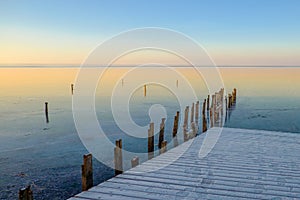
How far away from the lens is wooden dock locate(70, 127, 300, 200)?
531cm

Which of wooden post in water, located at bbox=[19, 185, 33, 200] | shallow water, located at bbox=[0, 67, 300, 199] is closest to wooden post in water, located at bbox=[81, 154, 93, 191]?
wooden post in water, located at bbox=[19, 185, 33, 200]

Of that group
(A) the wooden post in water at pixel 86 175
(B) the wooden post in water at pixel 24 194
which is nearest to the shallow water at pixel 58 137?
(A) the wooden post in water at pixel 86 175

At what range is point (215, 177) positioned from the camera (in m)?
6.25

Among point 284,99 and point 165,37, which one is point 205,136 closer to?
point 165,37

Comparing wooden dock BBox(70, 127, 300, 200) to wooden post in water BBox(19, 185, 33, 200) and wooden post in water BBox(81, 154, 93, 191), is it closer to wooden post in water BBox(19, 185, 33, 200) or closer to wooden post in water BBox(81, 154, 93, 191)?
wooden post in water BBox(81, 154, 93, 191)

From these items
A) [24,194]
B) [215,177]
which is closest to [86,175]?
[24,194]

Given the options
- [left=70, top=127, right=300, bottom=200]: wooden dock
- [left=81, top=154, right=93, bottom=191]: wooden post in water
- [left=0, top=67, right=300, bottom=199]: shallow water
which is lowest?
[left=0, top=67, right=300, bottom=199]: shallow water

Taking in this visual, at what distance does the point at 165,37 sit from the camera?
1310 centimetres

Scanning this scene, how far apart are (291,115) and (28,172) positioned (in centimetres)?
1998

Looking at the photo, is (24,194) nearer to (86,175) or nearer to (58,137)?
(86,175)

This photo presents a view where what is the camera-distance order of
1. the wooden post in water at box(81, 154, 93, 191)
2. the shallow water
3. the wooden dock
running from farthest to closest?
the shallow water, the wooden post in water at box(81, 154, 93, 191), the wooden dock

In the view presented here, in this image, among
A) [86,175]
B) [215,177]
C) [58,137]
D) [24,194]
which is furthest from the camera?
[58,137]

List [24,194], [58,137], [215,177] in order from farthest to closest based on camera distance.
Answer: [58,137] < [215,177] < [24,194]

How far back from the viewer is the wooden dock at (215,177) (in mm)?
5312
